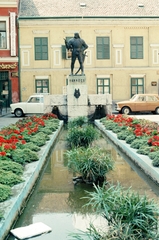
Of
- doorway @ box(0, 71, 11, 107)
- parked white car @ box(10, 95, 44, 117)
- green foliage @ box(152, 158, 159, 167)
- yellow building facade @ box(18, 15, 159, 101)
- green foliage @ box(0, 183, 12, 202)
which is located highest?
yellow building facade @ box(18, 15, 159, 101)

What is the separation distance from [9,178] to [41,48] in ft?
90.0

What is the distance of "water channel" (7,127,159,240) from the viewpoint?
16.0ft

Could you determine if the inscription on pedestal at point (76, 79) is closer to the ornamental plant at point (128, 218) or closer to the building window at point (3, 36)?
the building window at point (3, 36)

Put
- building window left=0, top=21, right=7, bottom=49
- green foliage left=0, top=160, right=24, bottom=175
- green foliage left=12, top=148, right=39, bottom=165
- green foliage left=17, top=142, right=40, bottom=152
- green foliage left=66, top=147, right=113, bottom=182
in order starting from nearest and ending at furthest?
1. green foliage left=0, top=160, right=24, bottom=175
2. green foliage left=66, top=147, right=113, bottom=182
3. green foliage left=12, top=148, right=39, bottom=165
4. green foliage left=17, top=142, right=40, bottom=152
5. building window left=0, top=21, right=7, bottom=49

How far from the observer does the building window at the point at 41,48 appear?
32312mm

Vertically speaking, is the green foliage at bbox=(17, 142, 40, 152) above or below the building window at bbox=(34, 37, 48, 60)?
below

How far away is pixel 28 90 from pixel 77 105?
13.1 meters

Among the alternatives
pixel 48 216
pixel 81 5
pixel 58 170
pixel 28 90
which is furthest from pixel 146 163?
pixel 81 5

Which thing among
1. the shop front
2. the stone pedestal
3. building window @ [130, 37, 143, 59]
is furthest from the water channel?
building window @ [130, 37, 143, 59]

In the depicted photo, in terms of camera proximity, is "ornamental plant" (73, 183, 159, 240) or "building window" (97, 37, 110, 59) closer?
"ornamental plant" (73, 183, 159, 240)

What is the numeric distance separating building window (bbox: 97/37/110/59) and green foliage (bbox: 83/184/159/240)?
29.4 m

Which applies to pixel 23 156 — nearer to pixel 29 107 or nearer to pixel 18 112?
pixel 29 107

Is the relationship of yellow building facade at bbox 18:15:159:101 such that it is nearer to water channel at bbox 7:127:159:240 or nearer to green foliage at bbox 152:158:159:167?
water channel at bbox 7:127:159:240

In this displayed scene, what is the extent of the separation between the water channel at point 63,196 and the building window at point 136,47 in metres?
24.8
